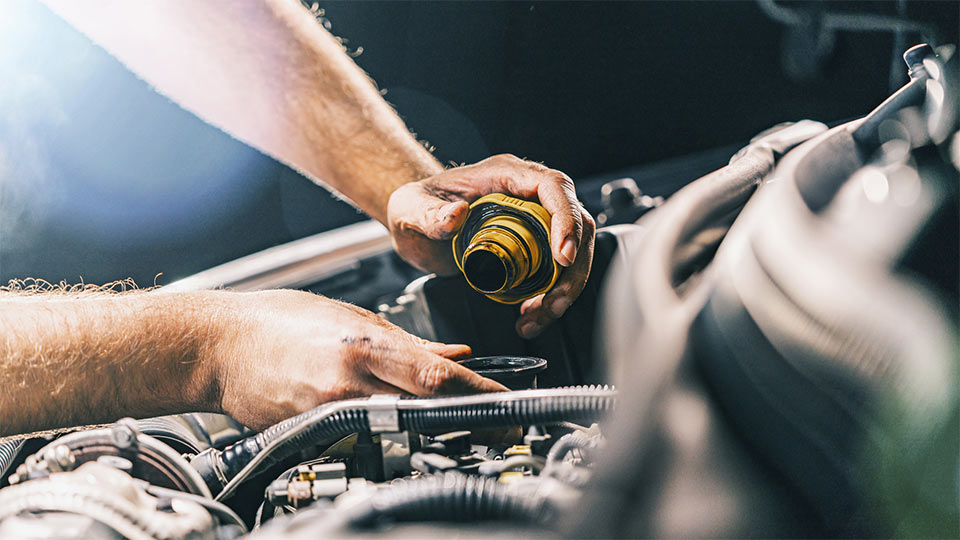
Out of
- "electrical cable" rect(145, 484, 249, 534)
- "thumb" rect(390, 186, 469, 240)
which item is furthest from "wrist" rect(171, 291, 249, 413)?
"thumb" rect(390, 186, 469, 240)

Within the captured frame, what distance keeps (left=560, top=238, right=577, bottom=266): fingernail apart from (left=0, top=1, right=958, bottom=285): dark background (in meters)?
1.10

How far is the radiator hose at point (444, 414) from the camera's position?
56 cm

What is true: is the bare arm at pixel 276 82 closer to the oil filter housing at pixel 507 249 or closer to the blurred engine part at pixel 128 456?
the oil filter housing at pixel 507 249

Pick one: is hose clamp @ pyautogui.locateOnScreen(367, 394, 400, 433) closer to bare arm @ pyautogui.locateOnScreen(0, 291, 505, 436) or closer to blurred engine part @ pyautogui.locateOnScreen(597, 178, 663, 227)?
bare arm @ pyautogui.locateOnScreen(0, 291, 505, 436)

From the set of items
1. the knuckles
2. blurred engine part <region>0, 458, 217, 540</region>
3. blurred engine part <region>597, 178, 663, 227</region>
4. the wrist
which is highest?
blurred engine part <region>597, 178, 663, 227</region>

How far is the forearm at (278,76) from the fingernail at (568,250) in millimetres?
472

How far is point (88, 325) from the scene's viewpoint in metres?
0.73

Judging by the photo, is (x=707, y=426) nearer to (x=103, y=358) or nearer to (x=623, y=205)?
(x=103, y=358)

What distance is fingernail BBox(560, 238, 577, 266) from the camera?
89 centimetres

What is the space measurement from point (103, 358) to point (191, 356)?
8 centimetres

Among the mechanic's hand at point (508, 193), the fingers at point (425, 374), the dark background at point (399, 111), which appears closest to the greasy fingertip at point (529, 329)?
the mechanic's hand at point (508, 193)

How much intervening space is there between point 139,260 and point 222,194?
0.34 metres

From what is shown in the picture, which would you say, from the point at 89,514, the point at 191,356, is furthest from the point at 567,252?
the point at 89,514

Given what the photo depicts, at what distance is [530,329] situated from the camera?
0.93 m
